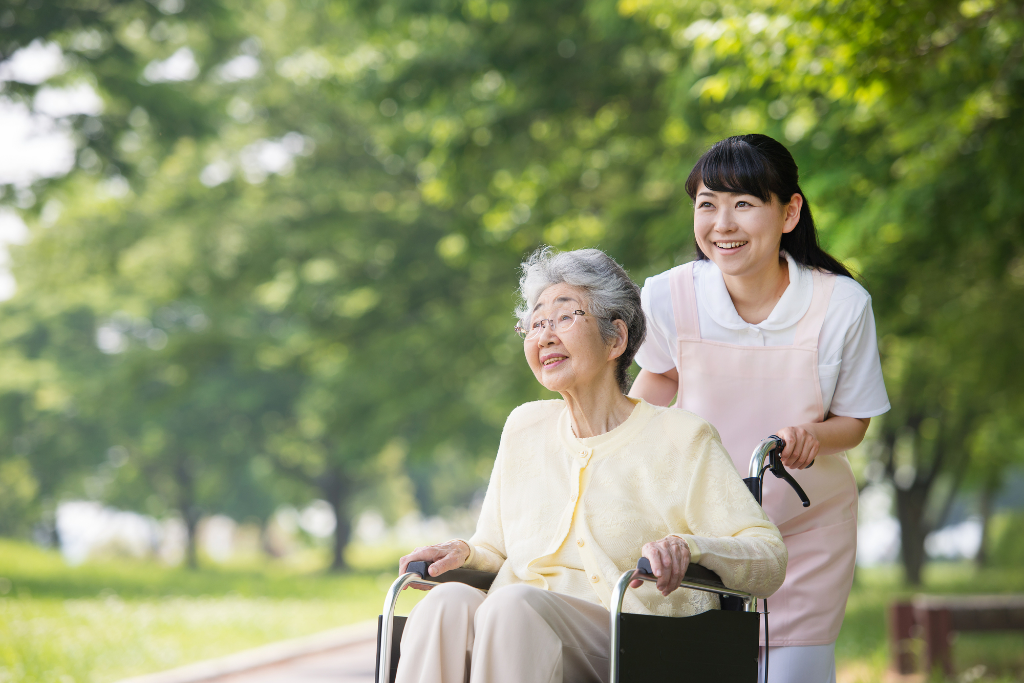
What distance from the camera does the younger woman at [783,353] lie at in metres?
2.69

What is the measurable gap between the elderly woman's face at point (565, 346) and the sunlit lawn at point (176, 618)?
197 inches

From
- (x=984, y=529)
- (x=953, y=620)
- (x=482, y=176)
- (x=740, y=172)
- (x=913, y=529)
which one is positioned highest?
(x=482, y=176)

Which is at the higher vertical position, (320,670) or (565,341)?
(565,341)

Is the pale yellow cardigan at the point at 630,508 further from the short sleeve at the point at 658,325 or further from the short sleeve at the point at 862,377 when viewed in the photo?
the short sleeve at the point at 862,377

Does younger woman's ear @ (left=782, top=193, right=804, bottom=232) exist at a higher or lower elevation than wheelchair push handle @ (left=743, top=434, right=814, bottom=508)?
higher

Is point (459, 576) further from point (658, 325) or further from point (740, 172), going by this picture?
point (740, 172)

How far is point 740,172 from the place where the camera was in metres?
2.67

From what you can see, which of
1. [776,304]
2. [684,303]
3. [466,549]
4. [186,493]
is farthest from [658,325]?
[186,493]

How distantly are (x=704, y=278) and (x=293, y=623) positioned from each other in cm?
985

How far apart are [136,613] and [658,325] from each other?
32.9ft

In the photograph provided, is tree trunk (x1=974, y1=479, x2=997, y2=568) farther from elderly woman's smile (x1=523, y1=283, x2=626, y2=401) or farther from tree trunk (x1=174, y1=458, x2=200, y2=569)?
elderly woman's smile (x1=523, y1=283, x2=626, y2=401)

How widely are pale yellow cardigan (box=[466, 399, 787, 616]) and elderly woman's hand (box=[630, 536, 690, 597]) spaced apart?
152 mm

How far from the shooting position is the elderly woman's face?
102 inches

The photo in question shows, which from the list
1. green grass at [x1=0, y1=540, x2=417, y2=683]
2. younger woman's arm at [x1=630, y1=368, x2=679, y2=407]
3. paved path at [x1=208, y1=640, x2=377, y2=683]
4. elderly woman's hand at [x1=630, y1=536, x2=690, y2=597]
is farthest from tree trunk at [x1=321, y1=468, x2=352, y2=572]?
elderly woman's hand at [x1=630, y1=536, x2=690, y2=597]
